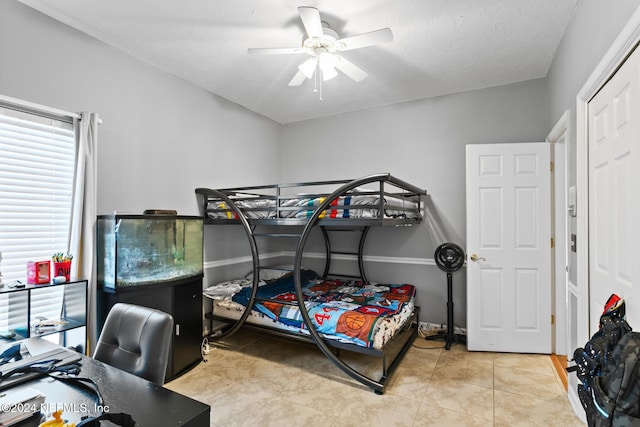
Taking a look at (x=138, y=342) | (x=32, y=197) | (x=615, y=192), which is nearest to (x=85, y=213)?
(x=32, y=197)

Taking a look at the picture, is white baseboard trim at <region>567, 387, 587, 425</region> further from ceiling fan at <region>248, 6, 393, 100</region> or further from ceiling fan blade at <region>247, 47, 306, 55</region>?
ceiling fan blade at <region>247, 47, 306, 55</region>

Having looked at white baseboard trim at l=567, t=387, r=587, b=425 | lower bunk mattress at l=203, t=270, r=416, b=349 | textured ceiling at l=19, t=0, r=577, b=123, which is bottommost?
white baseboard trim at l=567, t=387, r=587, b=425

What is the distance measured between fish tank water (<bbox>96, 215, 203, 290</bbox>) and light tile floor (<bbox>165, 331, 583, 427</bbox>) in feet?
2.87

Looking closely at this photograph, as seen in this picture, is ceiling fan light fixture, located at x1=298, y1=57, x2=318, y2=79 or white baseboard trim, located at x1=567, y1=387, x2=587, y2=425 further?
ceiling fan light fixture, located at x1=298, y1=57, x2=318, y2=79

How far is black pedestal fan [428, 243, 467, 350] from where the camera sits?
334 cm

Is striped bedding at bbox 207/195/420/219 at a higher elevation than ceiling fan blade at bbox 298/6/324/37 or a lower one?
lower

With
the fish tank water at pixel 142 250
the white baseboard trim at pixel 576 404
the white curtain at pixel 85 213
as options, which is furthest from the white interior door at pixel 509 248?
the white curtain at pixel 85 213

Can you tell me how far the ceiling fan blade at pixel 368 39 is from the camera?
2.04 meters

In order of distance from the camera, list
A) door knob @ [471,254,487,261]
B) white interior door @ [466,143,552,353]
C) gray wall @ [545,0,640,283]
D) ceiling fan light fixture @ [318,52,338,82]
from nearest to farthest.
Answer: gray wall @ [545,0,640,283] → ceiling fan light fixture @ [318,52,338,82] → white interior door @ [466,143,552,353] → door knob @ [471,254,487,261]

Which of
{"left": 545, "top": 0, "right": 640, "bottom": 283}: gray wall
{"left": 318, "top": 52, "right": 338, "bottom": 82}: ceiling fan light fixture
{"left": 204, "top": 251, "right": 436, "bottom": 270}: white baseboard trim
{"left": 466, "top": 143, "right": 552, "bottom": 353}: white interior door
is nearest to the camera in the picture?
{"left": 545, "top": 0, "right": 640, "bottom": 283}: gray wall

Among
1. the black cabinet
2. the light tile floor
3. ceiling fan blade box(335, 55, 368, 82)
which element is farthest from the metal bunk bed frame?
ceiling fan blade box(335, 55, 368, 82)

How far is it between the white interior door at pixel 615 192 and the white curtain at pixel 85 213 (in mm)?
3103

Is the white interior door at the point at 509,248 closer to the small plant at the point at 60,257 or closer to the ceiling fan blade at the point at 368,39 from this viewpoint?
the ceiling fan blade at the point at 368,39

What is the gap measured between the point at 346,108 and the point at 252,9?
207 cm
